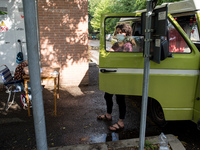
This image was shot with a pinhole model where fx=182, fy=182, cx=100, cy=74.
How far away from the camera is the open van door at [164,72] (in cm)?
294

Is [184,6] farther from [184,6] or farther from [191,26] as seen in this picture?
[191,26]

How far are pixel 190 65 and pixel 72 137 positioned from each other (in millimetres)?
2399

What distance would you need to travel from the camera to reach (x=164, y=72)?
2965mm

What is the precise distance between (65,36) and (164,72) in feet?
12.1

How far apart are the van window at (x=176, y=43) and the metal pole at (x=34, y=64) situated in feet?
7.39

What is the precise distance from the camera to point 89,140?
10.7 feet

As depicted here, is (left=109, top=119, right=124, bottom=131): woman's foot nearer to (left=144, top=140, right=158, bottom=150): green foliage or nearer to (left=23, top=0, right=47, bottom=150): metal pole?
(left=144, top=140, right=158, bottom=150): green foliage

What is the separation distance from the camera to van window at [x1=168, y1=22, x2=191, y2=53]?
3008 millimetres

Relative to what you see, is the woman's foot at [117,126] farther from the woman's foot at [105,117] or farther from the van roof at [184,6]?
the van roof at [184,6]

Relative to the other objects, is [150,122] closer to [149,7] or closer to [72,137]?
[72,137]

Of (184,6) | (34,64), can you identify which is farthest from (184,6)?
(34,64)

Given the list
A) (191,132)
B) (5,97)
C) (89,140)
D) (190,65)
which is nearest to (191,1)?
(190,65)

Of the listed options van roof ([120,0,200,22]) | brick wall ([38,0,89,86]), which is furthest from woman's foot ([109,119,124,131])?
brick wall ([38,0,89,86])

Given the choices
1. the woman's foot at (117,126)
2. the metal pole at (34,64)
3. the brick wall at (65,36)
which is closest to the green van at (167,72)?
the woman's foot at (117,126)
